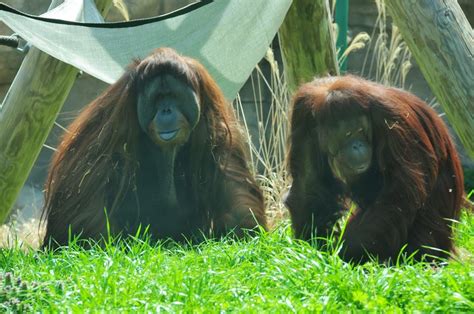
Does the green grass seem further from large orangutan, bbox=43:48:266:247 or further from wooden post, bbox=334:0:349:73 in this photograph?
wooden post, bbox=334:0:349:73

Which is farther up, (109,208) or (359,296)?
(359,296)

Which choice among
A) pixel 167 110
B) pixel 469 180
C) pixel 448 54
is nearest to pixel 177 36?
pixel 167 110

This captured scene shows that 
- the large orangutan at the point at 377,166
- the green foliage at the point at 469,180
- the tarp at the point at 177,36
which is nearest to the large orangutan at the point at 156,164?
the tarp at the point at 177,36

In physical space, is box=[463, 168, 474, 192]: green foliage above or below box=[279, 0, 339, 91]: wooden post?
below

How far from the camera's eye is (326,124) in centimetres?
370

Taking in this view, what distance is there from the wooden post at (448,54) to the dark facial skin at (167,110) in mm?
1084

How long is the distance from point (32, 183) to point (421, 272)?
5.65 m

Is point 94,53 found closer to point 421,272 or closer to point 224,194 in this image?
point 224,194

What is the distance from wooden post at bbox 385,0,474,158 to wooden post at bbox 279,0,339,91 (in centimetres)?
113

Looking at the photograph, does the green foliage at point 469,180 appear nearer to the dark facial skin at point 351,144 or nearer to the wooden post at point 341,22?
the wooden post at point 341,22

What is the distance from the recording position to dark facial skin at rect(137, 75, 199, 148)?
4.14 metres

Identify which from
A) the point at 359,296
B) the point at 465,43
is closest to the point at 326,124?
the point at 465,43

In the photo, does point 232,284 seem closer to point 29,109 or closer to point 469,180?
point 29,109

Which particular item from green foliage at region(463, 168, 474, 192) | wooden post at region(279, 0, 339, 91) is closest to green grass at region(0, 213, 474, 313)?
wooden post at region(279, 0, 339, 91)
